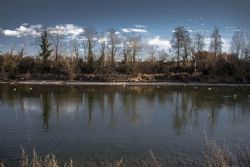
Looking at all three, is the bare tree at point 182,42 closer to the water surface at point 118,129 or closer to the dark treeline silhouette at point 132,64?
the dark treeline silhouette at point 132,64

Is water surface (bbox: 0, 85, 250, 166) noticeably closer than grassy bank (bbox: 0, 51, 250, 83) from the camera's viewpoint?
Yes

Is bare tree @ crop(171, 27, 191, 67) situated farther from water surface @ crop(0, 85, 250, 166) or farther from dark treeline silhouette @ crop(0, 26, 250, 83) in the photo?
water surface @ crop(0, 85, 250, 166)

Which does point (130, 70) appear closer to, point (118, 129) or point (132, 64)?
point (132, 64)

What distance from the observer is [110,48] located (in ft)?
186

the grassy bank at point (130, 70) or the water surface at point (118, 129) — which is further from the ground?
the grassy bank at point (130, 70)

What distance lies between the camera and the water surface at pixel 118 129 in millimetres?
11586

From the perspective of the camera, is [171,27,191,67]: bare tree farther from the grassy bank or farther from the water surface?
the water surface

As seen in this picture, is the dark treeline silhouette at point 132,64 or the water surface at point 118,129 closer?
the water surface at point 118,129

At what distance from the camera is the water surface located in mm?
11586

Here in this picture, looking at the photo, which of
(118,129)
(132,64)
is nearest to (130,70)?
(132,64)

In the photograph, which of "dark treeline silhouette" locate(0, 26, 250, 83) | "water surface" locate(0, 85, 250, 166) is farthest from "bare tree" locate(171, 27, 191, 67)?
"water surface" locate(0, 85, 250, 166)

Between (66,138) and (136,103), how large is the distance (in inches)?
468

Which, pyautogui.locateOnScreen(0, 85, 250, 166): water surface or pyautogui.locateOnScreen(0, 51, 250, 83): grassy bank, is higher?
pyautogui.locateOnScreen(0, 51, 250, 83): grassy bank

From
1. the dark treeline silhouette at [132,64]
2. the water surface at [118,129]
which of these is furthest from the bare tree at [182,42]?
the water surface at [118,129]
